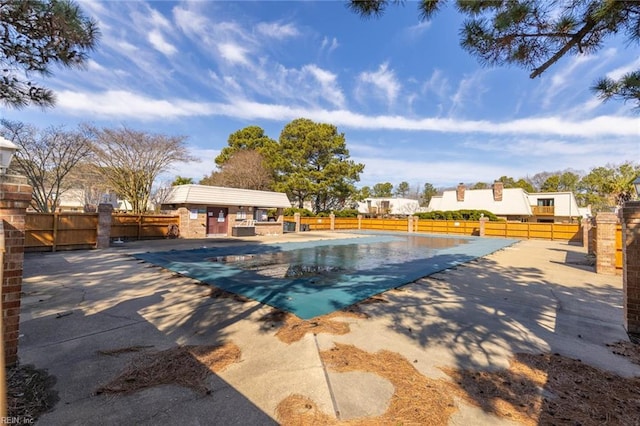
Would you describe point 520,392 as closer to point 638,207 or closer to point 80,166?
point 638,207

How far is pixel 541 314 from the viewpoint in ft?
16.7

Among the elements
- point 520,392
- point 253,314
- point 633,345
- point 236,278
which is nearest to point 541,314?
point 633,345

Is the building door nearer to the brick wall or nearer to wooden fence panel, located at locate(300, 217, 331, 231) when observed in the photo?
wooden fence panel, located at locate(300, 217, 331, 231)

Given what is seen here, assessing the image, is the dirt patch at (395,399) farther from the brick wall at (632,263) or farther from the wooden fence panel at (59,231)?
the wooden fence panel at (59,231)

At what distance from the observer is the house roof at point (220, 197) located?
1703 centimetres

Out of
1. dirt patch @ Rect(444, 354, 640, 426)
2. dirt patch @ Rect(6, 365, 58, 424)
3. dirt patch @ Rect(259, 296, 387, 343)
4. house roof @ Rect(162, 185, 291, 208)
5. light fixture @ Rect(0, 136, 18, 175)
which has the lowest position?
dirt patch @ Rect(444, 354, 640, 426)

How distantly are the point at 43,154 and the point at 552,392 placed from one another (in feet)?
70.3

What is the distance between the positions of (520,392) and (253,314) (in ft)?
11.7

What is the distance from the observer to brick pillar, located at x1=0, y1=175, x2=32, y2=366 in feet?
9.34

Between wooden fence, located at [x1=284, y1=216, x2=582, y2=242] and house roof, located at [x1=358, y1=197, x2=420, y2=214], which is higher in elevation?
house roof, located at [x1=358, y1=197, x2=420, y2=214]

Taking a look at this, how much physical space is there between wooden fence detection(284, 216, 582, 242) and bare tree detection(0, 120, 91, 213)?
15.4 meters

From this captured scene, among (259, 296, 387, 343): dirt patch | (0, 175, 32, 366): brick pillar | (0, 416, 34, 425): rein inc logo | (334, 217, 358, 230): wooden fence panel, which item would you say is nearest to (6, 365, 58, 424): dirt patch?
(0, 416, 34, 425): rein inc logo

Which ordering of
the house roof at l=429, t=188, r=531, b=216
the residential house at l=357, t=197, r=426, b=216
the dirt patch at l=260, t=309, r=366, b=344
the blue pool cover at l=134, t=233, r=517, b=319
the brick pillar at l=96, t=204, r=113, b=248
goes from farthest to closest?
the residential house at l=357, t=197, r=426, b=216 → the house roof at l=429, t=188, r=531, b=216 → the brick pillar at l=96, t=204, r=113, b=248 → the blue pool cover at l=134, t=233, r=517, b=319 → the dirt patch at l=260, t=309, r=366, b=344

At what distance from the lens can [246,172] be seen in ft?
94.5
